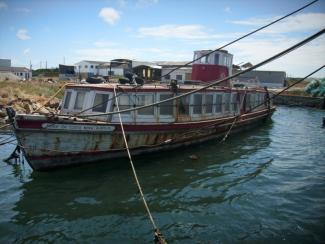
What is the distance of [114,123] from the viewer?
12.2 meters

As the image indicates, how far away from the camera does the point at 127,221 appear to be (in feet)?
27.7

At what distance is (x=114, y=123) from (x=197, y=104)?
6.04 m

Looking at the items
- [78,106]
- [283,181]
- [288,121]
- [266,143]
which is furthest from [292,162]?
[288,121]

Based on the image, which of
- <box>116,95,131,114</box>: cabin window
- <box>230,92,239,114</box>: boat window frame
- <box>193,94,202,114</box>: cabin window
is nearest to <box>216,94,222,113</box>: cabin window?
<box>230,92,239,114</box>: boat window frame

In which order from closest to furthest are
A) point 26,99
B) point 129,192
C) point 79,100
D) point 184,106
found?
point 129,192 < point 79,100 < point 184,106 < point 26,99

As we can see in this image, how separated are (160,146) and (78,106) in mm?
4405

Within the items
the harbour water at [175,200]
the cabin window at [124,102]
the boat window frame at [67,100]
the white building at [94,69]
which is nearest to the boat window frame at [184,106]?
the harbour water at [175,200]

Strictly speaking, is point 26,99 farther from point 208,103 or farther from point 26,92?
point 208,103

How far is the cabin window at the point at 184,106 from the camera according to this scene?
15391 mm

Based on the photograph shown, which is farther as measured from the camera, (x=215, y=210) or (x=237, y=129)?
(x=237, y=129)

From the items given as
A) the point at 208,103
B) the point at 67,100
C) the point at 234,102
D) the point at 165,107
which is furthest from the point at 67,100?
the point at 234,102

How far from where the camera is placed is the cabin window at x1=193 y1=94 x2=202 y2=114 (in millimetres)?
16328

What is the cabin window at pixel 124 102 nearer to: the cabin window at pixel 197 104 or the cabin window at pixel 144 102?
the cabin window at pixel 144 102

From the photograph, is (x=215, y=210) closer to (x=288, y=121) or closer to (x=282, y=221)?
(x=282, y=221)
